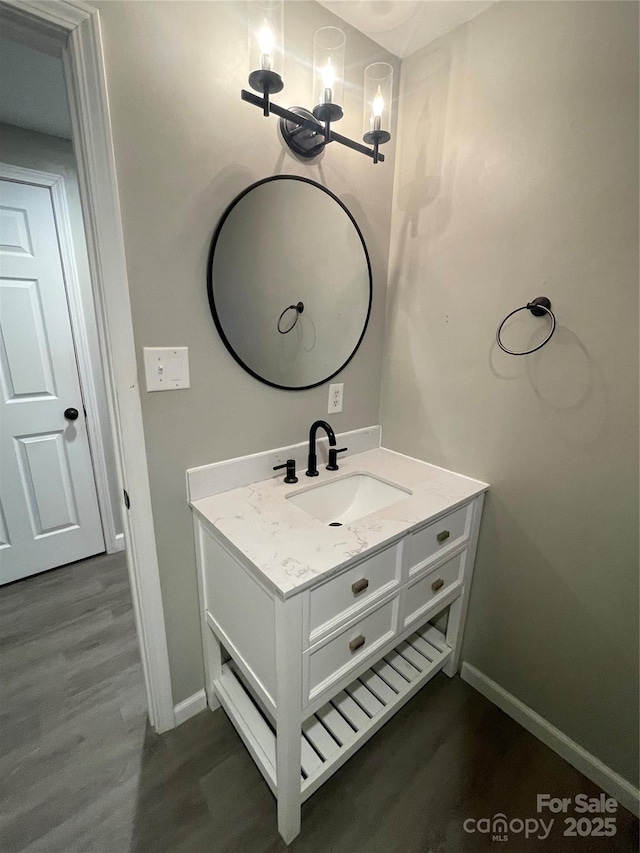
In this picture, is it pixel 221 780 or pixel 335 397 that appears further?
pixel 335 397

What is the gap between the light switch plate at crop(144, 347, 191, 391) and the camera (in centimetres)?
105

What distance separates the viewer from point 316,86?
1.08 metres

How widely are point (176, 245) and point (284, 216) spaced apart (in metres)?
0.39

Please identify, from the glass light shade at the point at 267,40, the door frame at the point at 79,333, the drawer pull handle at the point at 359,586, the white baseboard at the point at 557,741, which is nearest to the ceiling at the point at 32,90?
the door frame at the point at 79,333

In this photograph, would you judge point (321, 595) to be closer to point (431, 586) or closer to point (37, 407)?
point (431, 586)

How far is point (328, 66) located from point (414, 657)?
205cm

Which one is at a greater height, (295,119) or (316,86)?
(316,86)

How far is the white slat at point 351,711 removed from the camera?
122 cm

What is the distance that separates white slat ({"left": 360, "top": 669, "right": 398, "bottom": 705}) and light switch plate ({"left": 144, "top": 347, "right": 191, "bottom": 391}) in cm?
125

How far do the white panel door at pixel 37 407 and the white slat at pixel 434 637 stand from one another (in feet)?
6.54

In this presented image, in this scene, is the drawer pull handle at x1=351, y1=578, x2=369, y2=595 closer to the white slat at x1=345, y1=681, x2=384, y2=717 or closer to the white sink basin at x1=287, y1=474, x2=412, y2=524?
the white sink basin at x1=287, y1=474, x2=412, y2=524

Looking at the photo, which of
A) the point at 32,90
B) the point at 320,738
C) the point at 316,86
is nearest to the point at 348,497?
the point at 320,738

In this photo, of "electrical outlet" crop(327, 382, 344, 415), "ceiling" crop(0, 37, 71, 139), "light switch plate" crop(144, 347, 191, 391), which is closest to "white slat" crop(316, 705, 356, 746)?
"electrical outlet" crop(327, 382, 344, 415)

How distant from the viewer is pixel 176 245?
3.39 feet
